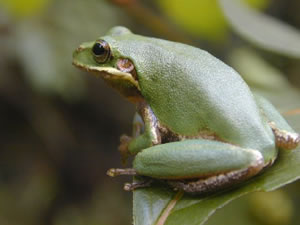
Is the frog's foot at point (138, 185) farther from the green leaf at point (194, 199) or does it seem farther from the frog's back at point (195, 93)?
the frog's back at point (195, 93)

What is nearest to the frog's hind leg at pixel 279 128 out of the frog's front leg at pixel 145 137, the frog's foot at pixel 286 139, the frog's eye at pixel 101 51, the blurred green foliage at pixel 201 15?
the frog's foot at pixel 286 139

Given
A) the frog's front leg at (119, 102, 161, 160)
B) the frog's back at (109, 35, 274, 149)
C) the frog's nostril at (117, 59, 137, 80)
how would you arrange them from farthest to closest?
the frog's nostril at (117, 59, 137, 80) → the frog's front leg at (119, 102, 161, 160) → the frog's back at (109, 35, 274, 149)

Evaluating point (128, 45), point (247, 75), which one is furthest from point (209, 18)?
point (128, 45)

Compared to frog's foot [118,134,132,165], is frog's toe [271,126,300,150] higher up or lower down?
higher up

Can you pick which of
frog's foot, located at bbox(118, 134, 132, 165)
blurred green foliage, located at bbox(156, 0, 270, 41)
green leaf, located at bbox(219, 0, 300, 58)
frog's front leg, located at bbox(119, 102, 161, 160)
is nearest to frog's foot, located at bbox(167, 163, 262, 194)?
frog's front leg, located at bbox(119, 102, 161, 160)

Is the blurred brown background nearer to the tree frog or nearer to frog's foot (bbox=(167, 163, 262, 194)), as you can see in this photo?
the tree frog

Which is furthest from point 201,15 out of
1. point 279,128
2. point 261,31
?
point 279,128

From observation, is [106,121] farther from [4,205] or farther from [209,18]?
[209,18]
